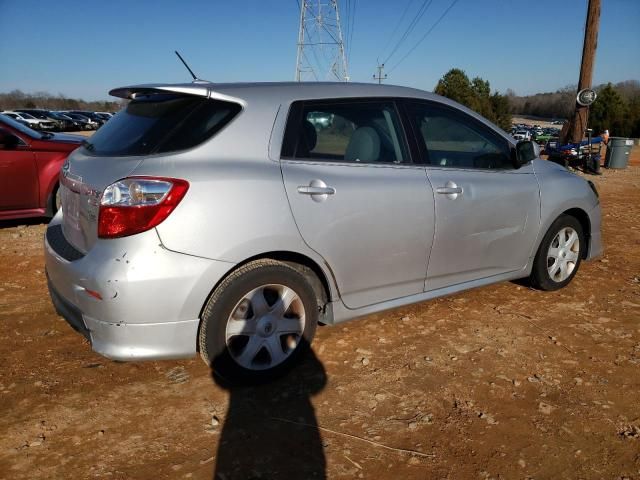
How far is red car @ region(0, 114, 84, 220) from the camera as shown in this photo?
5938 millimetres

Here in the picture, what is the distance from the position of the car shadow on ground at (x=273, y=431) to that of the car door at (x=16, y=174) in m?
4.47

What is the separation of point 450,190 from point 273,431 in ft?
6.15

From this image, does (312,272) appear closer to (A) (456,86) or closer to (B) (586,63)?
(B) (586,63)

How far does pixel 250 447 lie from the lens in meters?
2.36

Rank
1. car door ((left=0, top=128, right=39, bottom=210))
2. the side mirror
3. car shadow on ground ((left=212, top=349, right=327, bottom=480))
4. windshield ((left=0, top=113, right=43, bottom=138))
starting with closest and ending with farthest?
car shadow on ground ((left=212, top=349, right=327, bottom=480))
the side mirror
car door ((left=0, top=128, right=39, bottom=210))
windshield ((left=0, top=113, right=43, bottom=138))

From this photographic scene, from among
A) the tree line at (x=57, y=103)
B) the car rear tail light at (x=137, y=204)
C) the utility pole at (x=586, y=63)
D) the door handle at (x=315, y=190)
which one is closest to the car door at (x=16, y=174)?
the car rear tail light at (x=137, y=204)

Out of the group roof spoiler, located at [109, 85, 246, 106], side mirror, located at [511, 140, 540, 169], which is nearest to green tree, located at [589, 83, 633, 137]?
side mirror, located at [511, 140, 540, 169]

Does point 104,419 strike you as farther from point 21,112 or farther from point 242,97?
point 21,112

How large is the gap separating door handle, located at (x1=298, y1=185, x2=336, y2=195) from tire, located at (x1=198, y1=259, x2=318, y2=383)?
0.42 meters

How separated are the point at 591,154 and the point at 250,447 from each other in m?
13.9

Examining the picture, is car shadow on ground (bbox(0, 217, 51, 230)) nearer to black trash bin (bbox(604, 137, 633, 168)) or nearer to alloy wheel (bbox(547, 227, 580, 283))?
alloy wheel (bbox(547, 227, 580, 283))

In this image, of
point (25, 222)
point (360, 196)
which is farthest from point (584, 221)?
point (25, 222)

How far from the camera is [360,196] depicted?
9.61 feet

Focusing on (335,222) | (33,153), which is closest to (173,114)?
(335,222)
